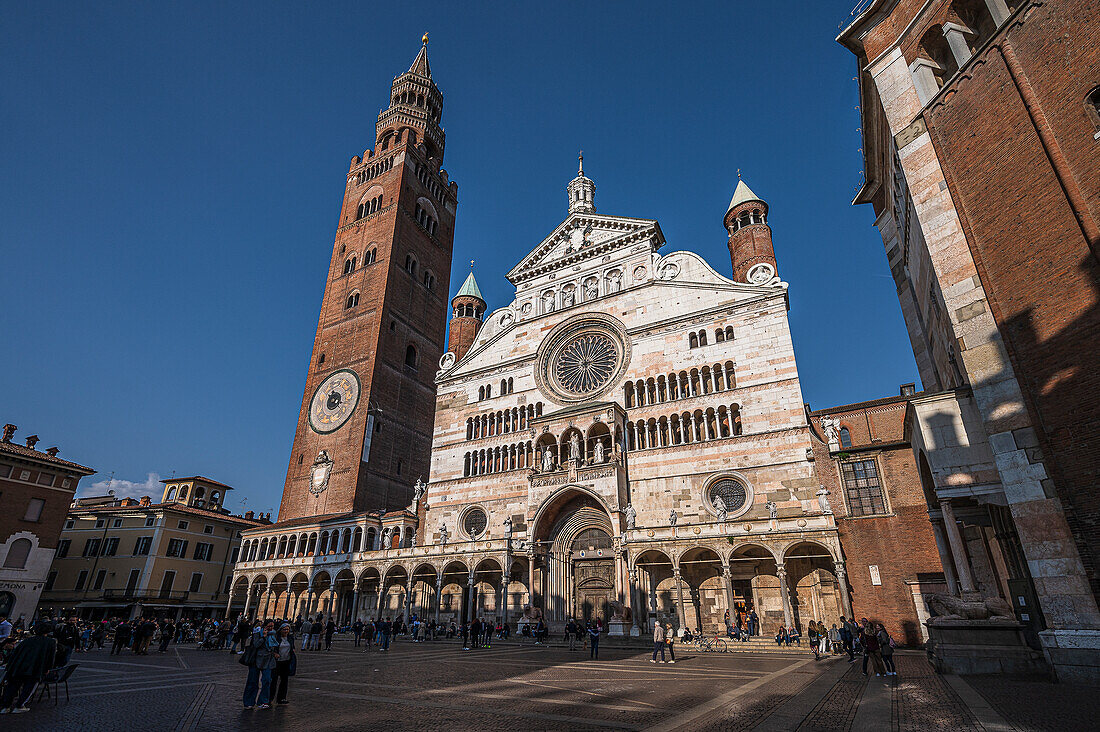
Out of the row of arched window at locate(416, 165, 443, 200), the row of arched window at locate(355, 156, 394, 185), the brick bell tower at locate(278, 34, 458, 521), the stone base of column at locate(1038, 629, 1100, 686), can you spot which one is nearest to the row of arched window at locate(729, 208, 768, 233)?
the stone base of column at locate(1038, 629, 1100, 686)

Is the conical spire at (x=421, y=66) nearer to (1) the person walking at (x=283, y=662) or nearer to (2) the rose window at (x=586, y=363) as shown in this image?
(2) the rose window at (x=586, y=363)

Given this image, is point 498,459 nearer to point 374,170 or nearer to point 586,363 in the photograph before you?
point 586,363

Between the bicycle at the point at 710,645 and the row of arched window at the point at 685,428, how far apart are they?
8725 millimetres


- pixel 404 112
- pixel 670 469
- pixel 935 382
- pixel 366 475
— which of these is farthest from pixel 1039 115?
pixel 404 112

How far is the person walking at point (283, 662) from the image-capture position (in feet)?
30.2

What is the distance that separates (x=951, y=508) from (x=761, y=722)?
9.38 m

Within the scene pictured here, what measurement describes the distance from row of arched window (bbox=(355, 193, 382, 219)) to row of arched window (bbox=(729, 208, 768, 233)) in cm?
3299

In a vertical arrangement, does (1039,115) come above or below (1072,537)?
above

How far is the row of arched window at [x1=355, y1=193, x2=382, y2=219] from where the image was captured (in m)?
51.2

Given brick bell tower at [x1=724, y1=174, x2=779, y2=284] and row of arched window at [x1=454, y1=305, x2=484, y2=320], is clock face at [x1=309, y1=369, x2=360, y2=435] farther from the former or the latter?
brick bell tower at [x1=724, y1=174, x2=779, y2=284]

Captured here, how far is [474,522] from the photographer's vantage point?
104 ft

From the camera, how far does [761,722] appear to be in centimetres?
739

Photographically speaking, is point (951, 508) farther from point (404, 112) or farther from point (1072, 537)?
point (404, 112)

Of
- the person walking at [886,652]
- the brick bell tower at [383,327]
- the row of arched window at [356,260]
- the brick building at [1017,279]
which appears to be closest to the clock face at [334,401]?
the brick bell tower at [383,327]
